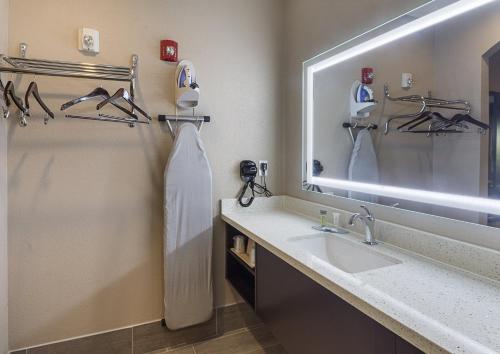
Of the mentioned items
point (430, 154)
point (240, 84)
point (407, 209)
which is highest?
point (240, 84)

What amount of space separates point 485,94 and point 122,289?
2090 mm

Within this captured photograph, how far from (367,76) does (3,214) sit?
2.09m

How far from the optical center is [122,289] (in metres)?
1.82

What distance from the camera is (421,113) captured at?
4.39ft

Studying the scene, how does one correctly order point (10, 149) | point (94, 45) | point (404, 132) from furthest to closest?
1. point (94, 45)
2. point (10, 149)
3. point (404, 132)

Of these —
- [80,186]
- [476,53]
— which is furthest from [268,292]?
[476,53]

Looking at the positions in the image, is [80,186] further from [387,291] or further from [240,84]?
[387,291]

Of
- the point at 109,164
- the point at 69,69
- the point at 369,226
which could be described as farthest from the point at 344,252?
the point at 69,69

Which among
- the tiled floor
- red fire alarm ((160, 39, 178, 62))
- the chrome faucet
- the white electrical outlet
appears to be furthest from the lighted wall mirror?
the tiled floor

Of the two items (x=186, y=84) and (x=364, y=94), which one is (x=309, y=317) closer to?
(x=364, y=94)

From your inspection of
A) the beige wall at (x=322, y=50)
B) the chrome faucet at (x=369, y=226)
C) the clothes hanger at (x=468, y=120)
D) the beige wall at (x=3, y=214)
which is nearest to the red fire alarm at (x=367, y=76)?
the beige wall at (x=322, y=50)

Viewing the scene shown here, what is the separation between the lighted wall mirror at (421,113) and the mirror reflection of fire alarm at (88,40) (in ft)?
4.39

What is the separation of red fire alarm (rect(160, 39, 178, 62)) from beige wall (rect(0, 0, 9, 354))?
30.9 inches

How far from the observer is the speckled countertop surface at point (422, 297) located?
0.67 meters
